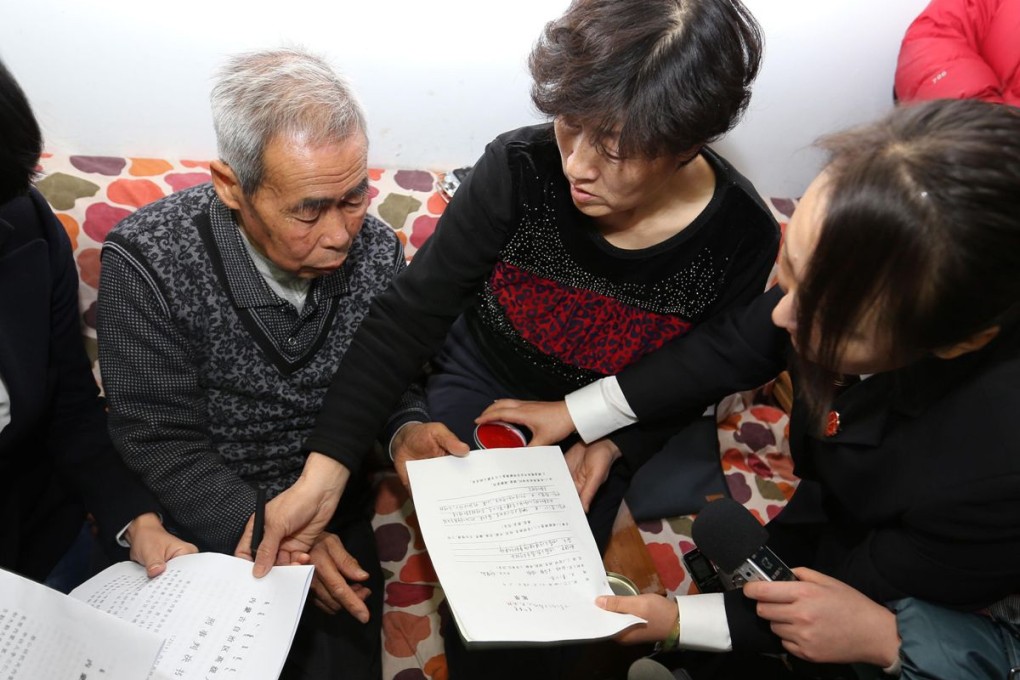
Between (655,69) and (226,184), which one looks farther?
(226,184)

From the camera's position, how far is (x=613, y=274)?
4.47ft

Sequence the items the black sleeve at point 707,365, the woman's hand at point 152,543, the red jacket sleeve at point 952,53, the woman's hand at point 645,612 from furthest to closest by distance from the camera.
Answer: the red jacket sleeve at point 952,53
the black sleeve at point 707,365
the woman's hand at point 152,543
the woman's hand at point 645,612

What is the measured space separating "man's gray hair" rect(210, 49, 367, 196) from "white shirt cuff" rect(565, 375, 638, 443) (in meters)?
0.66

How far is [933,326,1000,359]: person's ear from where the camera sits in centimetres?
92

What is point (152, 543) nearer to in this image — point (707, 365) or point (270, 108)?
point (270, 108)

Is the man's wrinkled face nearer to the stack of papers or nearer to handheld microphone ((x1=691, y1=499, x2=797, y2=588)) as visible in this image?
the stack of papers

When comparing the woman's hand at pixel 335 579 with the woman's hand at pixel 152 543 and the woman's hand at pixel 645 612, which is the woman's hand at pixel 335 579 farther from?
the woman's hand at pixel 645 612

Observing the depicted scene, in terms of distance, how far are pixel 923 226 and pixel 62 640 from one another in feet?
3.78

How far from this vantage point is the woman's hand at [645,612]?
1.13 meters

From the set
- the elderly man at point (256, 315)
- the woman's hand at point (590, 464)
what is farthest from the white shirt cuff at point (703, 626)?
the elderly man at point (256, 315)

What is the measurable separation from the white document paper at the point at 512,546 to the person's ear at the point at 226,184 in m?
0.51

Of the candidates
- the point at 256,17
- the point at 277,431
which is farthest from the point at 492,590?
the point at 256,17

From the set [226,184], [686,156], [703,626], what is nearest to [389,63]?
[226,184]

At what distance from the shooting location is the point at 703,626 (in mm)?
1227
